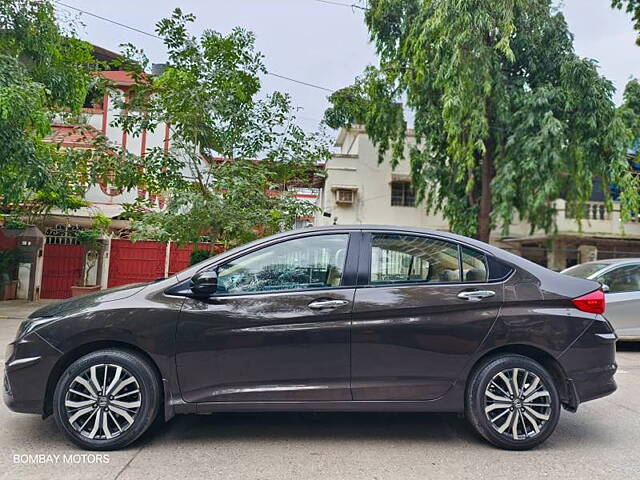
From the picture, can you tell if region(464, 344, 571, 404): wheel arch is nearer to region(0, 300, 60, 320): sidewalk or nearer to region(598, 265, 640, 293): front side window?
region(598, 265, 640, 293): front side window

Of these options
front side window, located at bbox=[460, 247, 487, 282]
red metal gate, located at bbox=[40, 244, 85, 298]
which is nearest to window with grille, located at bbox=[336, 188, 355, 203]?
red metal gate, located at bbox=[40, 244, 85, 298]

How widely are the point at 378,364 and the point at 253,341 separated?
3.03 feet

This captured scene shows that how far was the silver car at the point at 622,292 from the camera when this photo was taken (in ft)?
23.5

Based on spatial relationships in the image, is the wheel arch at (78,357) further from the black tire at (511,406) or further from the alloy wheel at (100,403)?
the black tire at (511,406)

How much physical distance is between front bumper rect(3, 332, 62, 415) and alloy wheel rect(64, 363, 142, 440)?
0.63 ft

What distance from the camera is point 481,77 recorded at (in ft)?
38.0

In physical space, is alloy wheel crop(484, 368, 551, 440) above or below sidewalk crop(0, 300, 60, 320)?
above

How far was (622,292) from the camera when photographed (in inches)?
286

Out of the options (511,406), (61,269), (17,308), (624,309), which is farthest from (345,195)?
(511,406)

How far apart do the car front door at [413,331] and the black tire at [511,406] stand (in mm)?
210

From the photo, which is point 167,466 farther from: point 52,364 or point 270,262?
point 270,262

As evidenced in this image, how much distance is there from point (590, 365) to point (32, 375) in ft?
13.3

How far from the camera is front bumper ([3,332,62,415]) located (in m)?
3.05

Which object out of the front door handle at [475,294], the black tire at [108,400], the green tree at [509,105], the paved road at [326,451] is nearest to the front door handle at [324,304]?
the front door handle at [475,294]
